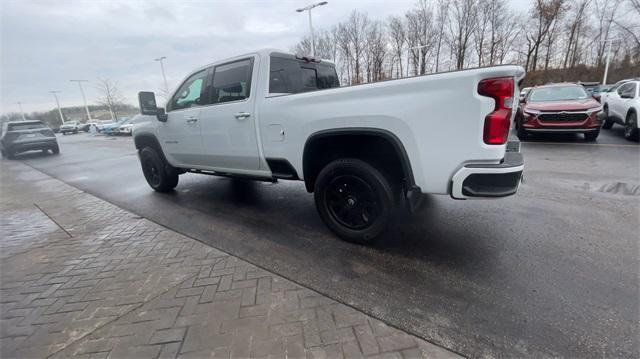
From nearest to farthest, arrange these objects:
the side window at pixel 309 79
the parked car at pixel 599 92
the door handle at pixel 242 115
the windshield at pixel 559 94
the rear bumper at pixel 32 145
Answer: the door handle at pixel 242 115, the side window at pixel 309 79, the windshield at pixel 559 94, the parked car at pixel 599 92, the rear bumper at pixel 32 145

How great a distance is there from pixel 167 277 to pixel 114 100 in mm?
61487

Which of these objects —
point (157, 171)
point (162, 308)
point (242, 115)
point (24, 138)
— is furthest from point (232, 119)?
point (24, 138)

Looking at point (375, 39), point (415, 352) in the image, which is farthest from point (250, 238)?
point (375, 39)

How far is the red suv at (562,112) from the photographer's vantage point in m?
7.60

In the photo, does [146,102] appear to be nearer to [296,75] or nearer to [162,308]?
[296,75]

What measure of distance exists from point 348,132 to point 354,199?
2.41 ft

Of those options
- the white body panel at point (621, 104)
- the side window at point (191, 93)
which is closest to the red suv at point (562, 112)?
the white body panel at point (621, 104)

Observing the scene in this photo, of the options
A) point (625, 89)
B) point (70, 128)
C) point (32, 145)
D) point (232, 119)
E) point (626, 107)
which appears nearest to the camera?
point (232, 119)

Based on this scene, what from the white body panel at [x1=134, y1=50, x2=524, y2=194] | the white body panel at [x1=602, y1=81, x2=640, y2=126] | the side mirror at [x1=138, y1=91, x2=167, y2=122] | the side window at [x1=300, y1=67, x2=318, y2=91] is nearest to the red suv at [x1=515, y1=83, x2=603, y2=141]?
the white body panel at [x1=602, y1=81, x2=640, y2=126]

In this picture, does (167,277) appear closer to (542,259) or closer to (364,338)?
(364,338)

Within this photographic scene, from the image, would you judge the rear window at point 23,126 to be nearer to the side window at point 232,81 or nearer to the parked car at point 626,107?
the side window at point 232,81

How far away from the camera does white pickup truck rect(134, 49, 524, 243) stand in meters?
2.24

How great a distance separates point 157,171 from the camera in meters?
5.54

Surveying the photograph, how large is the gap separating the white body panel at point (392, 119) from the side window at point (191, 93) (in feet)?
2.13
